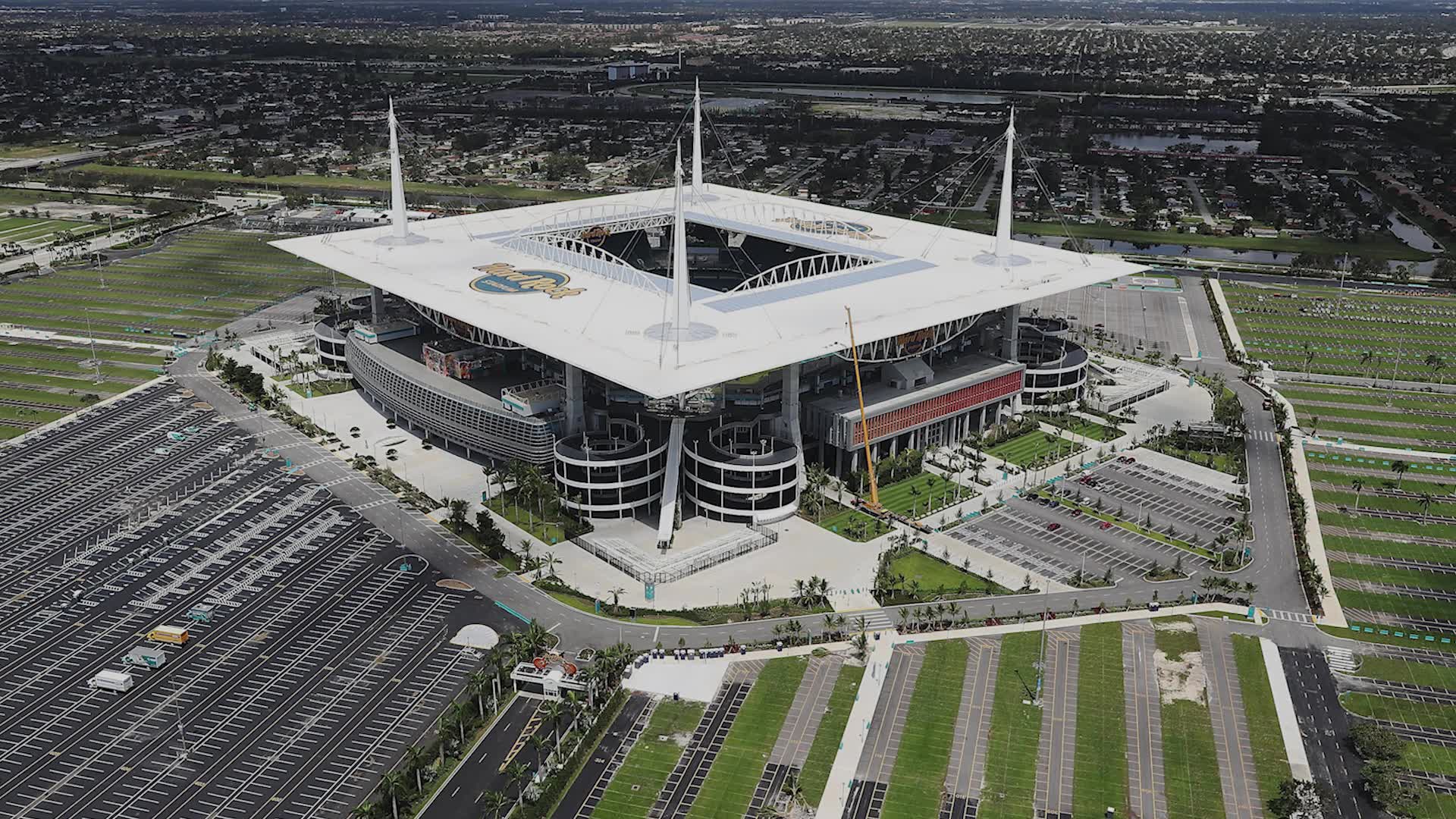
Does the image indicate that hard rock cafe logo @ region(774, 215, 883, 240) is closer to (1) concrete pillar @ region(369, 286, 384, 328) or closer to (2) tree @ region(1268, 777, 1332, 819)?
(1) concrete pillar @ region(369, 286, 384, 328)

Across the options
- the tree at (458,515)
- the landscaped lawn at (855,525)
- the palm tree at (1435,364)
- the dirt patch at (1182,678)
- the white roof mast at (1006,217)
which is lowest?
the dirt patch at (1182,678)

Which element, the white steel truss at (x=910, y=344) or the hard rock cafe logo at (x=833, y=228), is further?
the hard rock cafe logo at (x=833, y=228)

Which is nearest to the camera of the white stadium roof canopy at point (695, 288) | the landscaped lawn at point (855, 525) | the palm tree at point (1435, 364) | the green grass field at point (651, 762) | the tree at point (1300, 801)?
the tree at point (1300, 801)

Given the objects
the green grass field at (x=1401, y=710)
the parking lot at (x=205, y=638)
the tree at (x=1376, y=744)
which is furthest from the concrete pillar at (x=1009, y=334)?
the parking lot at (x=205, y=638)

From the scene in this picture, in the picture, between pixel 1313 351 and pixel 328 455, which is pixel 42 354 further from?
pixel 1313 351

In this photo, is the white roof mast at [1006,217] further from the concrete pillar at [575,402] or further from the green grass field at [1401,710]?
the green grass field at [1401,710]

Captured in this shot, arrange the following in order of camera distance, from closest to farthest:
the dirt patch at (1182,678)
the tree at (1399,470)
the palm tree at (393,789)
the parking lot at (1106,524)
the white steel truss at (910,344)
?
1. the palm tree at (393,789)
2. the dirt patch at (1182,678)
3. the parking lot at (1106,524)
4. the tree at (1399,470)
5. the white steel truss at (910,344)

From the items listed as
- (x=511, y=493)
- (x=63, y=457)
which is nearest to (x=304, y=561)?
(x=511, y=493)
